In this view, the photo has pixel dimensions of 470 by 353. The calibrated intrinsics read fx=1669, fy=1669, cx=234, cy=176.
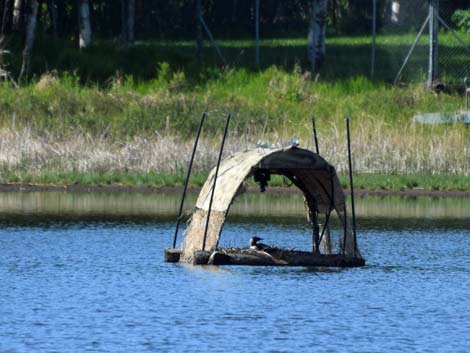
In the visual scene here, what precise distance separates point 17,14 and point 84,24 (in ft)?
7.16

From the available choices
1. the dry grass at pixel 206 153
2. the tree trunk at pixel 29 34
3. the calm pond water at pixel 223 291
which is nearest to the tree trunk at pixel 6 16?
the tree trunk at pixel 29 34

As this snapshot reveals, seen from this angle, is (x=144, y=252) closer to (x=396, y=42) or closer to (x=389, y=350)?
(x=389, y=350)

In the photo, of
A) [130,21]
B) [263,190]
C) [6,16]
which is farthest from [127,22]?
[263,190]

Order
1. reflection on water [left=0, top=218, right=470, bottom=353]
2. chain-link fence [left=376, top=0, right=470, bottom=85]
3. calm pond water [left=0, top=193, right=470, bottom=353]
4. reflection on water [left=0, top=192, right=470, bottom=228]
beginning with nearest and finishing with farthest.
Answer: reflection on water [left=0, top=218, right=470, bottom=353]
calm pond water [left=0, top=193, right=470, bottom=353]
reflection on water [left=0, top=192, right=470, bottom=228]
chain-link fence [left=376, top=0, right=470, bottom=85]

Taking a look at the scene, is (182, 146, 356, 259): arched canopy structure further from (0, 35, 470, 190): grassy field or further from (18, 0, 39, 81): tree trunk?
(18, 0, 39, 81): tree trunk

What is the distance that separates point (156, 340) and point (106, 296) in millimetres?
3444

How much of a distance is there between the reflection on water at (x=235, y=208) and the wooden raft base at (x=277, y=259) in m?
7.18

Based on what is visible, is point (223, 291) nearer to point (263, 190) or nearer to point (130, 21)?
point (263, 190)

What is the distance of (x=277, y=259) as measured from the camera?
2545 centimetres

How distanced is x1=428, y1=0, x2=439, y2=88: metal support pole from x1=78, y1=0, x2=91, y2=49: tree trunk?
35.0 feet

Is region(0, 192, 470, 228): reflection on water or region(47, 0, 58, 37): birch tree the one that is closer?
region(0, 192, 470, 228): reflection on water

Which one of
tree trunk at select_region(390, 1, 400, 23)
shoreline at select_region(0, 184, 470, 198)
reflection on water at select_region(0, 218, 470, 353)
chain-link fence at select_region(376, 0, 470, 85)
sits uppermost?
tree trunk at select_region(390, 1, 400, 23)

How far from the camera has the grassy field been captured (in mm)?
39344

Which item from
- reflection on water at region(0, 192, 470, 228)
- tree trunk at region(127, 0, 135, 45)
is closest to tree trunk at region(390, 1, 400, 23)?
tree trunk at region(127, 0, 135, 45)
